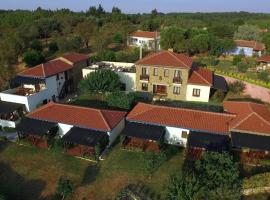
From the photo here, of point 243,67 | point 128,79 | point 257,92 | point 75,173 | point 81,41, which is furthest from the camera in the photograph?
point 81,41

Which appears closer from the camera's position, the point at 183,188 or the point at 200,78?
the point at 183,188

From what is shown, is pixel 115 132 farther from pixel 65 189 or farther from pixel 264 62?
pixel 264 62

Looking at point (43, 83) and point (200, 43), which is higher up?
point (200, 43)

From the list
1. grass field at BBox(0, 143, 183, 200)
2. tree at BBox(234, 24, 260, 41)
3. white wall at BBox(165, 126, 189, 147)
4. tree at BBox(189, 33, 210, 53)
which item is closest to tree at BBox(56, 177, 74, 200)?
grass field at BBox(0, 143, 183, 200)

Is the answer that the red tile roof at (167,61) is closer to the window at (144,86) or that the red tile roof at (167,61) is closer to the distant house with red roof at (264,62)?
the window at (144,86)

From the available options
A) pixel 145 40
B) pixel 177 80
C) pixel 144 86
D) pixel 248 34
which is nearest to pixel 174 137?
pixel 177 80

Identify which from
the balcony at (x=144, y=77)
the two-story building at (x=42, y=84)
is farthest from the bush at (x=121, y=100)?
the two-story building at (x=42, y=84)
